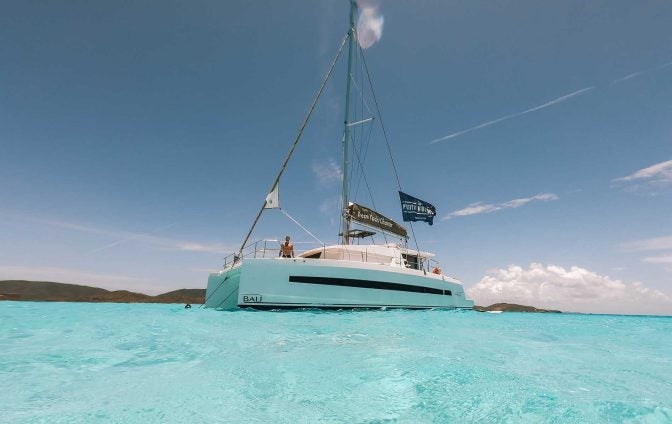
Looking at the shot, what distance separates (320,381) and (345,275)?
1004 cm

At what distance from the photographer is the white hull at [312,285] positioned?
12.6m

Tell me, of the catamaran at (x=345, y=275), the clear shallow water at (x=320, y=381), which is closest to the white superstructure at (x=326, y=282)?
the catamaran at (x=345, y=275)

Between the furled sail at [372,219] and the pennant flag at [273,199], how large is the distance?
4.53 metres

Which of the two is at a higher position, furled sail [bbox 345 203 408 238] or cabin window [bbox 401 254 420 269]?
furled sail [bbox 345 203 408 238]

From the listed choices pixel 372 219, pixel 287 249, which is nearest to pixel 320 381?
pixel 287 249

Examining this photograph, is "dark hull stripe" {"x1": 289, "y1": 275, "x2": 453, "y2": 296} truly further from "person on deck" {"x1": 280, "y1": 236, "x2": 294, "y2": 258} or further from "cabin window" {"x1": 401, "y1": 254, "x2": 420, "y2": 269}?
"cabin window" {"x1": 401, "y1": 254, "x2": 420, "y2": 269}

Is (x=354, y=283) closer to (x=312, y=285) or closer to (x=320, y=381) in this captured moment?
(x=312, y=285)

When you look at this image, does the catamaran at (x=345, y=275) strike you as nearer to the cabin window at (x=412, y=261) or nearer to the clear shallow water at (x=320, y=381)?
the cabin window at (x=412, y=261)

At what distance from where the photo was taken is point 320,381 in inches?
149

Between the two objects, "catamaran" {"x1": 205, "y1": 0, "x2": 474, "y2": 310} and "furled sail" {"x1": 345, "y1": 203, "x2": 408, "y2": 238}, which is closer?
"catamaran" {"x1": 205, "y1": 0, "x2": 474, "y2": 310}

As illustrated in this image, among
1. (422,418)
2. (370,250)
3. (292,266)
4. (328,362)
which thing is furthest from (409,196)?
(422,418)

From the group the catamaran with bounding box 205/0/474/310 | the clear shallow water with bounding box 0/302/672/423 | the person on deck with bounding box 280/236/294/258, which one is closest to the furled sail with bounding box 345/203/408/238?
the catamaran with bounding box 205/0/474/310

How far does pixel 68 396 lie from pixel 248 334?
3.99m

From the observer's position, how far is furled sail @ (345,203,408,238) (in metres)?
17.1
